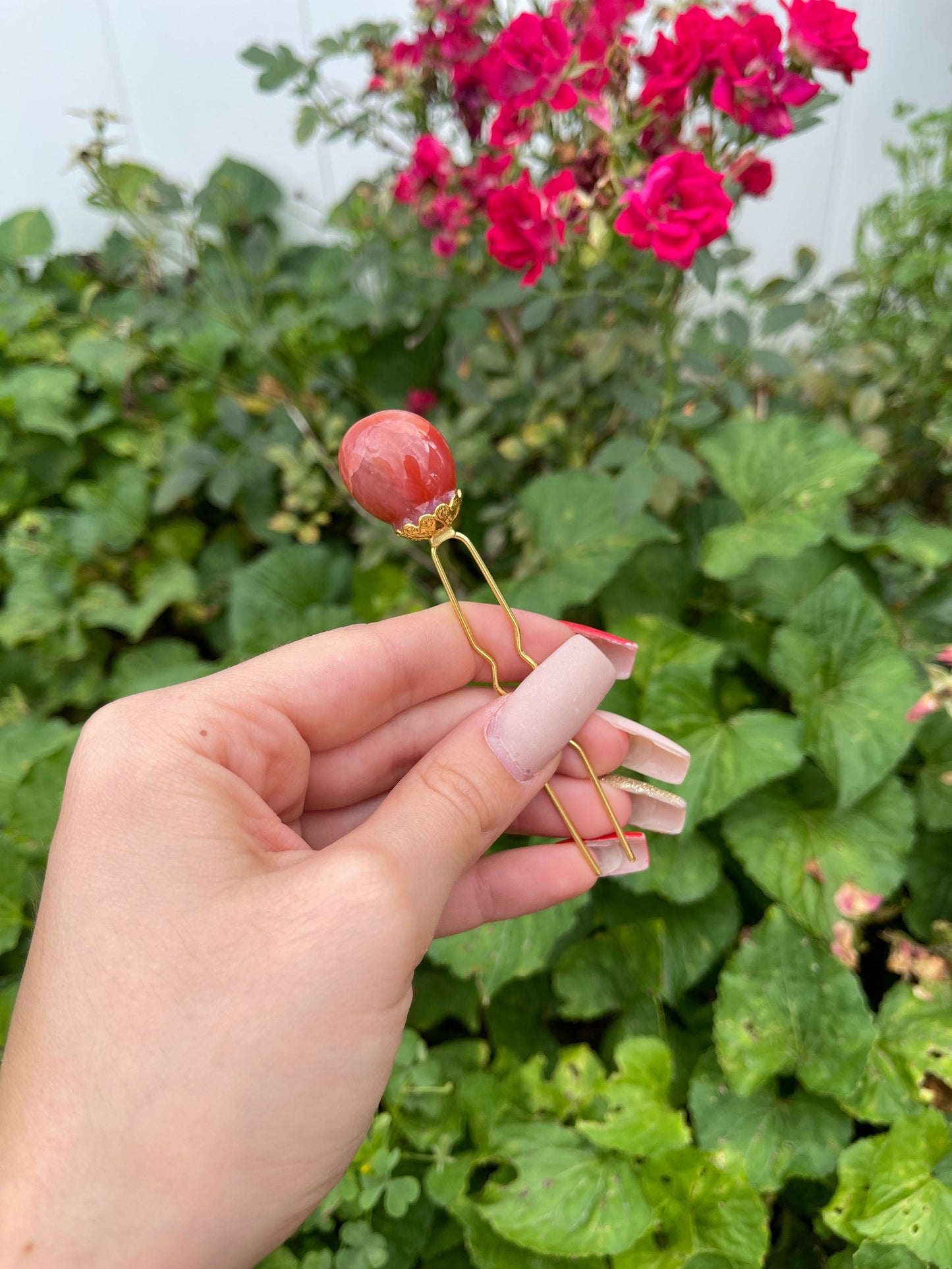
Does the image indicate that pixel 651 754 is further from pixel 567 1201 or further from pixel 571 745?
pixel 567 1201

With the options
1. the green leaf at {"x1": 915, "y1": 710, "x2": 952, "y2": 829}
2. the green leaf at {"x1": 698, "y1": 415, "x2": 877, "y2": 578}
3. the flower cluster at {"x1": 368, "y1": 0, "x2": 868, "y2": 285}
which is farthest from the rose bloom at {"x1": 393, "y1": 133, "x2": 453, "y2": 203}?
the green leaf at {"x1": 915, "y1": 710, "x2": 952, "y2": 829}

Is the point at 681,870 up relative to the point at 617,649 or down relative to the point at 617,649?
down

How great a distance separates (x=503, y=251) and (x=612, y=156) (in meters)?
0.14

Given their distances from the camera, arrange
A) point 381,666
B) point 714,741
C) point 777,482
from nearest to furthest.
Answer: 1. point 381,666
2. point 714,741
3. point 777,482

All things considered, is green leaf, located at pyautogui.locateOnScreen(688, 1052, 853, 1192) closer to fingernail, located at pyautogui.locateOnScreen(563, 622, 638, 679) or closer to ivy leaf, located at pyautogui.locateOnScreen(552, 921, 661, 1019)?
ivy leaf, located at pyautogui.locateOnScreen(552, 921, 661, 1019)

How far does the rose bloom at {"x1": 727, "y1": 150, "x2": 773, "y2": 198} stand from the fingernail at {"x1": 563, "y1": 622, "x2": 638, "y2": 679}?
513 mm

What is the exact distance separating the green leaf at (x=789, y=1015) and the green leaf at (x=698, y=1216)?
0.08 m

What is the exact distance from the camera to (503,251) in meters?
0.82

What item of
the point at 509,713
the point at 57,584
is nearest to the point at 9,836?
the point at 57,584

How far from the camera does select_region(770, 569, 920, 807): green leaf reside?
0.87m

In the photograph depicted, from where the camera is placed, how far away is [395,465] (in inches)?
24.1

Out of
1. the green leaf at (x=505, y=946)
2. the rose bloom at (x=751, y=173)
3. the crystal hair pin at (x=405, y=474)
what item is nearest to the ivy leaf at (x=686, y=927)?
the green leaf at (x=505, y=946)

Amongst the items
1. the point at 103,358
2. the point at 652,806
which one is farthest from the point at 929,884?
the point at 103,358

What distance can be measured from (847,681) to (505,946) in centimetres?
53
